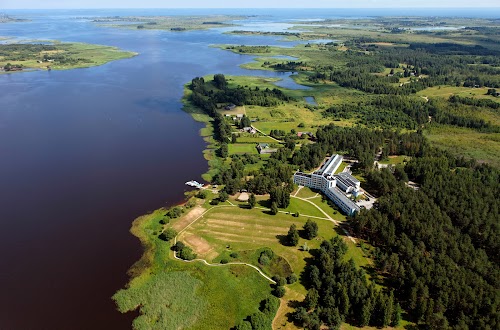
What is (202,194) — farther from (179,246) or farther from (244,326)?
(244,326)

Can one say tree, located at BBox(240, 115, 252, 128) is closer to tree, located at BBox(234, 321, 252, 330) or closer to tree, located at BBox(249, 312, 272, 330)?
A: tree, located at BBox(249, 312, 272, 330)

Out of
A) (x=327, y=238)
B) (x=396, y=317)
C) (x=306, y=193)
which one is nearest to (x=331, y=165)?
(x=306, y=193)

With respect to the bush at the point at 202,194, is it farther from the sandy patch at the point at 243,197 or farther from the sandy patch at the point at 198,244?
the sandy patch at the point at 198,244

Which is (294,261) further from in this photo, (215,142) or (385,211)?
(215,142)

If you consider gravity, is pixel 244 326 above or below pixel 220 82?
below

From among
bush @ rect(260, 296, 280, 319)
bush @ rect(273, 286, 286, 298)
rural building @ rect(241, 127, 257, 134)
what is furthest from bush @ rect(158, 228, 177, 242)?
rural building @ rect(241, 127, 257, 134)

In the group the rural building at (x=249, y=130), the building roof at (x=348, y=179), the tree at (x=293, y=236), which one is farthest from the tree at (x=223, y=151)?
the tree at (x=293, y=236)
